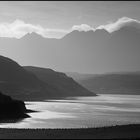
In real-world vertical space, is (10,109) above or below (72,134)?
below

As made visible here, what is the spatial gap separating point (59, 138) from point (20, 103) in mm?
66870

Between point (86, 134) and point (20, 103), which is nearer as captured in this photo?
point (86, 134)

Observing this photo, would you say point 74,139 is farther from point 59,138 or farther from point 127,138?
point 127,138

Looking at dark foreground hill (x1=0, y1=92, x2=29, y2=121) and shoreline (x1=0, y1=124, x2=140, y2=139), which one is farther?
dark foreground hill (x1=0, y1=92, x2=29, y2=121)

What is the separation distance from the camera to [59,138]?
58625 mm

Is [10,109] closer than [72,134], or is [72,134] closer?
[72,134]

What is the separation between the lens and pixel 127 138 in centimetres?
5731

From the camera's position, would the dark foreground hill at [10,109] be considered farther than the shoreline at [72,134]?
Yes

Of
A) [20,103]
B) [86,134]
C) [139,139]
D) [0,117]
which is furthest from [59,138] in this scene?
[20,103]

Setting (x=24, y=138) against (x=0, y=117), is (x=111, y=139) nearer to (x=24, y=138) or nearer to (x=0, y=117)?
(x=24, y=138)

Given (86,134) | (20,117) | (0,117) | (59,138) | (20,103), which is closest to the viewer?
(59,138)

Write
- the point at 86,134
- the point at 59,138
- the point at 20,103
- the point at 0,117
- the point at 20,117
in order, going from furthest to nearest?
the point at 20,103, the point at 20,117, the point at 0,117, the point at 86,134, the point at 59,138

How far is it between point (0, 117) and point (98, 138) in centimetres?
5452

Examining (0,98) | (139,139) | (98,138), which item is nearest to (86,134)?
(98,138)
